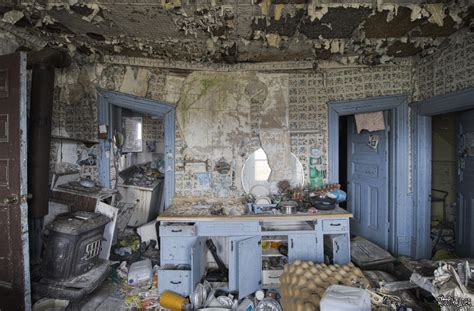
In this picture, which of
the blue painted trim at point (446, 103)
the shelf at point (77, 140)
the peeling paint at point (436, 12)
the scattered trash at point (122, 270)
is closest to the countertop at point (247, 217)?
the scattered trash at point (122, 270)

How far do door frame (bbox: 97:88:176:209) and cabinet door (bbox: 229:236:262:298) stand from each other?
133 centimetres

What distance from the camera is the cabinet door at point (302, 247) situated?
9.20 feet

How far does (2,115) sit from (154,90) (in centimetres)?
170

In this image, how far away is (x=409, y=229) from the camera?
3383mm

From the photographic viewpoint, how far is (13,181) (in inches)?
88.0

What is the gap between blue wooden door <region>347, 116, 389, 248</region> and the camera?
3586mm

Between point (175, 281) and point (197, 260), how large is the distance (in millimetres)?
324

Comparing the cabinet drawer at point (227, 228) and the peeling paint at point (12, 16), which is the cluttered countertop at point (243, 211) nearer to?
the cabinet drawer at point (227, 228)

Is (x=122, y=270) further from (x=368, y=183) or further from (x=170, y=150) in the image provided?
(x=368, y=183)

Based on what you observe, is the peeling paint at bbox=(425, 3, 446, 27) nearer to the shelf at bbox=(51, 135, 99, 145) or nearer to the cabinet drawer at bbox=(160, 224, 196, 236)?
the cabinet drawer at bbox=(160, 224, 196, 236)

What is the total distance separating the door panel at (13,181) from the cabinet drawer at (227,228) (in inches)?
68.5

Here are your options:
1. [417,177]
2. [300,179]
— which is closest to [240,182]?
[300,179]

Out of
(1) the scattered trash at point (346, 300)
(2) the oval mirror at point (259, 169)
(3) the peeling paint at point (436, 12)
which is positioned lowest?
(1) the scattered trash at point (346, 300)

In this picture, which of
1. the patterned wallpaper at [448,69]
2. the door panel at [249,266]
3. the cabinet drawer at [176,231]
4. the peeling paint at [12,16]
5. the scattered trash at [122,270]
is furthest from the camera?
the scattered trash at [122,270]
